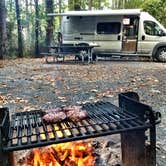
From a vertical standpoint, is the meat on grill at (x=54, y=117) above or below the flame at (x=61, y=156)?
above

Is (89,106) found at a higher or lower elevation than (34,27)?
lower

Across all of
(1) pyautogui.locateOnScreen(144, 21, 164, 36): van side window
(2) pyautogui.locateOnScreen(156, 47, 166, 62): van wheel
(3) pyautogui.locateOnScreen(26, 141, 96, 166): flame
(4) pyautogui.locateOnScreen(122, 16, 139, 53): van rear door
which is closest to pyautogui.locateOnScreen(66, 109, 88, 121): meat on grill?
(3) pyautogui.locateOnScreen(26, 141, 96, 166): flame

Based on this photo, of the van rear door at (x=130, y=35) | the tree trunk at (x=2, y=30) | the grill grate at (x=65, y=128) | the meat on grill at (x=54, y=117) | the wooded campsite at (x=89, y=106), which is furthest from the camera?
the tree trunk at (x=2, y=30)

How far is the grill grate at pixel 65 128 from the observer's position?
2398 millimetres

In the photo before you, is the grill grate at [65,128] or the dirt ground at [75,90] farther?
the dirt ground at [75,90]

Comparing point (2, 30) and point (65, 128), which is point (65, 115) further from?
point (2, 30)

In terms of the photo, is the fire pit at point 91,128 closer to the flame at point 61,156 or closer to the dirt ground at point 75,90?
the flame at point 61,156

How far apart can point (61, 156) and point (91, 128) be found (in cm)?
59

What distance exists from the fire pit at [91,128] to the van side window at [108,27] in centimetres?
1515

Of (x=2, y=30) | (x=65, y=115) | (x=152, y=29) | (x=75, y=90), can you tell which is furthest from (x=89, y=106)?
(x=2, y=30)

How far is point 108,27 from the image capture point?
18219mm

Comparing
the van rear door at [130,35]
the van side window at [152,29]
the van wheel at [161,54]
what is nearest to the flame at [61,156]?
the van wheel at [161,54]

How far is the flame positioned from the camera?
305 centimetres

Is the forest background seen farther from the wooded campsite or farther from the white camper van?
the white camper van
